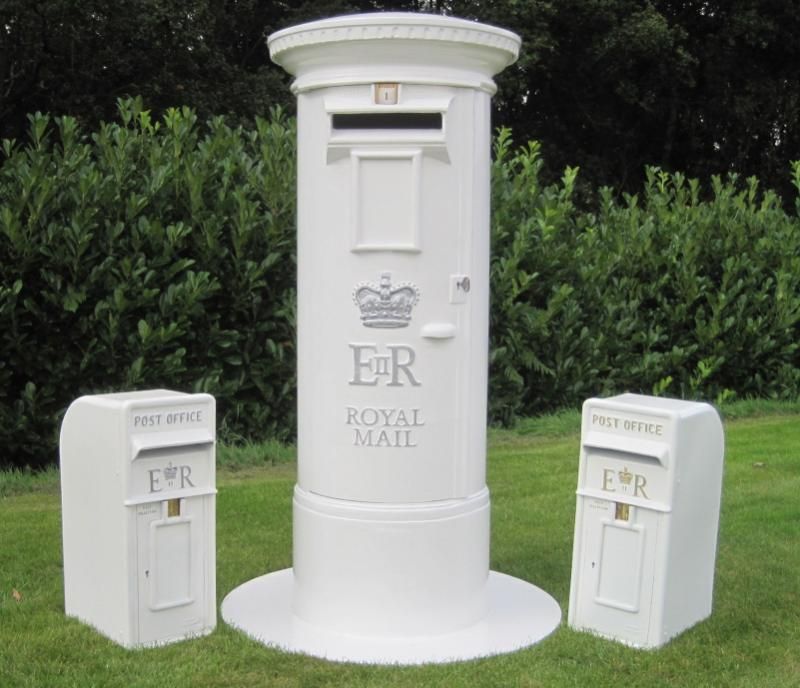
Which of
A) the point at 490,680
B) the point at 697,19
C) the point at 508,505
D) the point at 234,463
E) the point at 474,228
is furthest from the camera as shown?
the point at 697,19

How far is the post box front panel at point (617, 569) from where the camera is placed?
4316 millimetres

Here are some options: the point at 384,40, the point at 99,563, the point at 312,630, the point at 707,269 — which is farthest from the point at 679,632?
the point at 707,269

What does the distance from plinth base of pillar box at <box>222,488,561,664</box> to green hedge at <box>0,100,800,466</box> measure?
317 cm

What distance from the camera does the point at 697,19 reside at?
2439 centimetres

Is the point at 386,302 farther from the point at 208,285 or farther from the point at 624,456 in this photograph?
the point at 208,285

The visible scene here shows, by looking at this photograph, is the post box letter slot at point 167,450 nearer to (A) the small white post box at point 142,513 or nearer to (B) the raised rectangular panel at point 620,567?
(A) the small white post box at point 142,513

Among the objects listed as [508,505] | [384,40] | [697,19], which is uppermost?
[697,19]

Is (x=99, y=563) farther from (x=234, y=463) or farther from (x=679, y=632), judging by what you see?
(x=234, y=463)

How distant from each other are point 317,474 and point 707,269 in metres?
7.07

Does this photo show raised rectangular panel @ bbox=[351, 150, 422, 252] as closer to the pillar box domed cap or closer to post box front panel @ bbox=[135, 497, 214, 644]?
the pillar box domed cap

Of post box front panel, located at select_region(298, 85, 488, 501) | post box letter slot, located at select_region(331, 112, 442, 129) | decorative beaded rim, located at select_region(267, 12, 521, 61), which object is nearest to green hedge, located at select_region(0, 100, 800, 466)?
post box front panel, located at select_region(298, 85, 488, 501)

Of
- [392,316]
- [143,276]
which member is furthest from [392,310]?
[143,276]

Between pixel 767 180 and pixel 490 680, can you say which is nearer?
pixel 490 680

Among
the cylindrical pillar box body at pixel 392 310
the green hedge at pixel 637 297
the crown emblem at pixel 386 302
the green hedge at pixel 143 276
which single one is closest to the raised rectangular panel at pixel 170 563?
the cylindrical pillar box body at pixel 392 310
